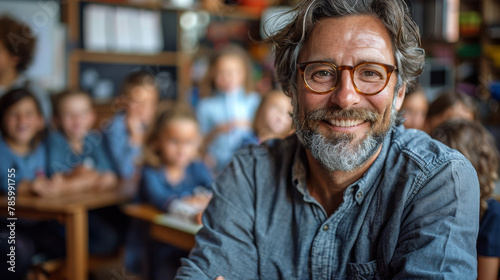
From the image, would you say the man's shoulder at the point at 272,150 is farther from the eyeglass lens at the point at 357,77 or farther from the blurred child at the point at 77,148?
the blurred child at the point at 77,148

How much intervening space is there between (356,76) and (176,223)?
1127mm

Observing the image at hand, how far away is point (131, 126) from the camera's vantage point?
3270mm

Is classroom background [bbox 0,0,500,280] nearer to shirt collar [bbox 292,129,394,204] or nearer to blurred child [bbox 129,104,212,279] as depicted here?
blurred child [bbox 129,104,212,279]

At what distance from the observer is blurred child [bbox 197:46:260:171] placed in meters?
3.39

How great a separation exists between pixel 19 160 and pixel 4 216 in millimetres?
465

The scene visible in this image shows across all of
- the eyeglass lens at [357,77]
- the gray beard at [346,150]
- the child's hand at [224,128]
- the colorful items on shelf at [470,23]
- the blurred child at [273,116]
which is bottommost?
the child's hand at [224,128]

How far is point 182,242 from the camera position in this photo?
1836 millimetres

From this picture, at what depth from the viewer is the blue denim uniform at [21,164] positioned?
91.6 inches

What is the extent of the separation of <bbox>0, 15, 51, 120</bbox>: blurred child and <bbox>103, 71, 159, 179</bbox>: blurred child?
18.1 inches

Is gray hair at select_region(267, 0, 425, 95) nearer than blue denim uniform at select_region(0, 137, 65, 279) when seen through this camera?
Yes

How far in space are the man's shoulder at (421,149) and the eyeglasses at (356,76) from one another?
158 millimetres

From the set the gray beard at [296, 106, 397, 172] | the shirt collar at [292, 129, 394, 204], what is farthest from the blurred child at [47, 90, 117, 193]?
the gray beard at [296, 106, 397, 172]

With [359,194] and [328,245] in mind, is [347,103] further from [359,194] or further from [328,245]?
[328,245]

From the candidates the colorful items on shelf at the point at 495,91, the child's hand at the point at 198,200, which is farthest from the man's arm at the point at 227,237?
the colorful items on shelf at the point at 495,91
